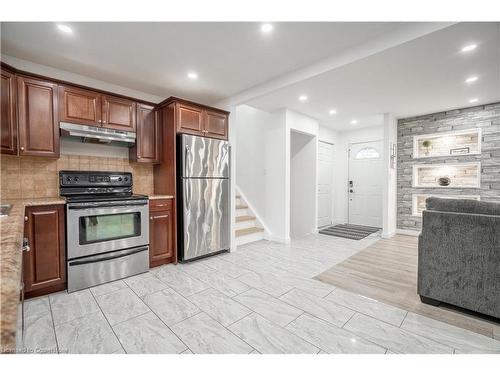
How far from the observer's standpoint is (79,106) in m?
2.74

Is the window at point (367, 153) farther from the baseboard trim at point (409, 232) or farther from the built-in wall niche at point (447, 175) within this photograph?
the baseboard trim at point (409, 232)

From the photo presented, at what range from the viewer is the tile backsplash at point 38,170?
2574mm

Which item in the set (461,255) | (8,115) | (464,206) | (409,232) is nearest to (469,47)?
(464,206)

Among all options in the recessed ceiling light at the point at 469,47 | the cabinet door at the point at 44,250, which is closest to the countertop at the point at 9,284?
the cabinet door at the point at 44,250

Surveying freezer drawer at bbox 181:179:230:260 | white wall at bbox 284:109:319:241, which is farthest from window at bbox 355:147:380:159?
freezer drawer at bbox 181:179:230:260

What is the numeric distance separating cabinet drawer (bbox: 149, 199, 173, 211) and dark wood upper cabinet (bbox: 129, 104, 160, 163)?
23.9 inches

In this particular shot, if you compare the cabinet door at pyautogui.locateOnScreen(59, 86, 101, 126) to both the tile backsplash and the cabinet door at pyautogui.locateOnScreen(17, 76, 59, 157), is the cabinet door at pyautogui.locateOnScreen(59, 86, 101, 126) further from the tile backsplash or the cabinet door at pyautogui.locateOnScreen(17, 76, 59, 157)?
the tile backsplash

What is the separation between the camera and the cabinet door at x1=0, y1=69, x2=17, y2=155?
2.29m

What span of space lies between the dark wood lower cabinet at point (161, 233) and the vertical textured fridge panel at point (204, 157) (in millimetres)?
520

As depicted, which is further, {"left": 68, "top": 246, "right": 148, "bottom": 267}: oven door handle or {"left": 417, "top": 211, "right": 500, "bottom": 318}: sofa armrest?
{"left": 68, "top": 246, "right": 148, "bottom": 267}: oven door handle

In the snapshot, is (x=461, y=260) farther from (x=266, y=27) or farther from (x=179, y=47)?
(x=179, y=47)
